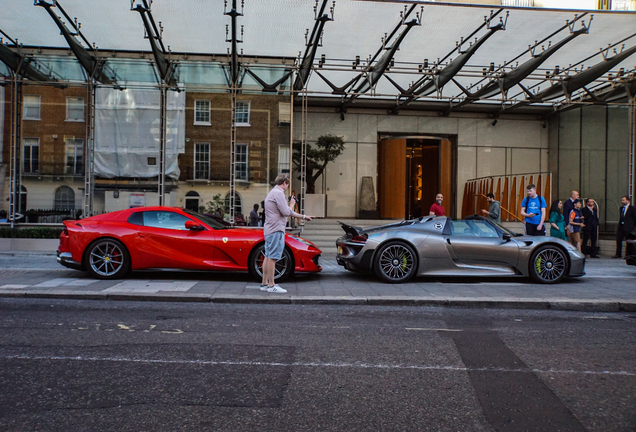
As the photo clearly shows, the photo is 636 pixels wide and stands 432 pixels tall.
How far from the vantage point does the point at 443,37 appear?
1529cm

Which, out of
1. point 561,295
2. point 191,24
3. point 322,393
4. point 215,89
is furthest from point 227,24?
point 322,393

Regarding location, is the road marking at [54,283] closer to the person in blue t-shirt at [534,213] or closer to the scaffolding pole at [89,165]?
the scaffolding pole at [89,165]

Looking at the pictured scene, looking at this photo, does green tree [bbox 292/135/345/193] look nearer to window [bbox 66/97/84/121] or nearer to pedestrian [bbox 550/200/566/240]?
window [bbox 66/97/84/121]

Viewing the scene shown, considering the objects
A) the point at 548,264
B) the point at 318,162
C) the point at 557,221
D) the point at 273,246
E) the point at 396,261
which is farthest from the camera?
the point at 318,162

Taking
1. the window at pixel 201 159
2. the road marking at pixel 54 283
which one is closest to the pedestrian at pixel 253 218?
the window at pixel 201 159

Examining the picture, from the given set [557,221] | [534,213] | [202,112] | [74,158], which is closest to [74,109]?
[74,158]

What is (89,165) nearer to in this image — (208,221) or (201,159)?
(201,159)

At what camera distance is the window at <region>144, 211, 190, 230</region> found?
28.8 ft

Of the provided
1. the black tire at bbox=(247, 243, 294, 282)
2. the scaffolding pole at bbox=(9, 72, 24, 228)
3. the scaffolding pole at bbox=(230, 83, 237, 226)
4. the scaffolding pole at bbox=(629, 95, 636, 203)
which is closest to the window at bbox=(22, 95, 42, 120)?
the scaffolding pole at bbox=(9, 72, 24, 228)

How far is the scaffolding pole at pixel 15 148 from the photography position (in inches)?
608

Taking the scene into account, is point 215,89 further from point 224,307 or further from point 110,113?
point 224,307

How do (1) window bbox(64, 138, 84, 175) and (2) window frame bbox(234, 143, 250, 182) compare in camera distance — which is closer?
(1) window bbox(64, 138, 84, 175)

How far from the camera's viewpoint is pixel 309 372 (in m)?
3.84

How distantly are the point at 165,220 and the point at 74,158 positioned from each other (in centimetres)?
850
